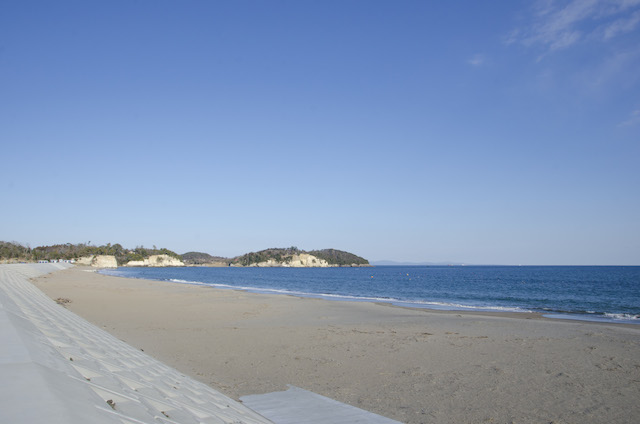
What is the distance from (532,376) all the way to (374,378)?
3487 mm

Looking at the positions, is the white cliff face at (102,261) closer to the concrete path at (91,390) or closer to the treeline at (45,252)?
the treeline at (45,252)

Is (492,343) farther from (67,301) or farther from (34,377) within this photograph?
(67,301)

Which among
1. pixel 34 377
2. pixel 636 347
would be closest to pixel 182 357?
pixel 34 377

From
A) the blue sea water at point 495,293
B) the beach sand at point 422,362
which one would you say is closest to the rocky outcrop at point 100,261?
the blue sea water at point 495,293

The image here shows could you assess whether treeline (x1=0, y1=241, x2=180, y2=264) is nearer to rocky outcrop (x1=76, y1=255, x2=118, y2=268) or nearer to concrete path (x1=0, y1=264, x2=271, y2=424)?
rocky outcrop (x1=76, y1=255, x2=118, y2=268)

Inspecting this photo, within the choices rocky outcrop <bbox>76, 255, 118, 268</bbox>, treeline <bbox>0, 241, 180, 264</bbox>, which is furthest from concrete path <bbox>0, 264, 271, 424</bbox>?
rocky outcrop <bbox>76, 255, 118, 268</bbox>

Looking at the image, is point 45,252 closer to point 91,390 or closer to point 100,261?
point 100,261

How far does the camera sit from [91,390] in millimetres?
3646

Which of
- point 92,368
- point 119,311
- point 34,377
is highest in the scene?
point 34,377

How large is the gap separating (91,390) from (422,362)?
26.9 feet

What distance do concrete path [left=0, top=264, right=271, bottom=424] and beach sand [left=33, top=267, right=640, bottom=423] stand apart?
5.50 feet

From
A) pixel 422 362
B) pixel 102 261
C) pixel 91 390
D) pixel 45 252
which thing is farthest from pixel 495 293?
pixel 45 252

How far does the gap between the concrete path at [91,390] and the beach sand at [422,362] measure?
1.68 m

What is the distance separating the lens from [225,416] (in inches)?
212
